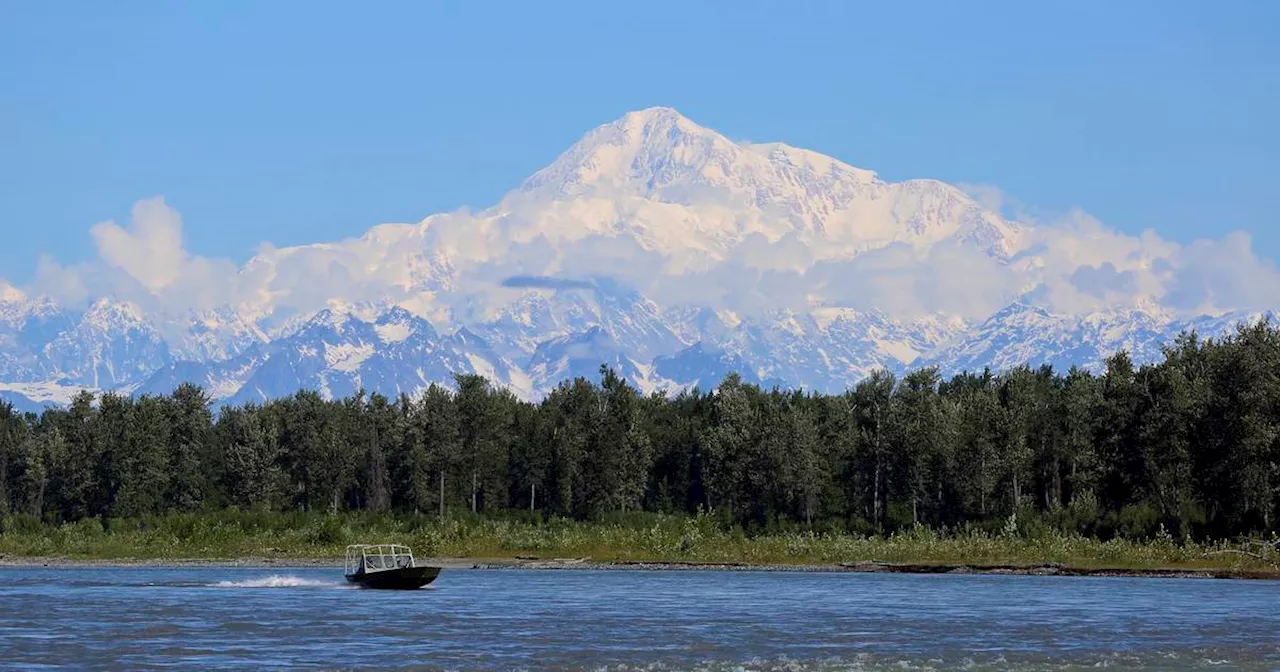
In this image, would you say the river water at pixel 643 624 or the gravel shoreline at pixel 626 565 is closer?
the river water at pixel 643 624

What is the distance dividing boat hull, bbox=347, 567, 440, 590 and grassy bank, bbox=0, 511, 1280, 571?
35037 mm

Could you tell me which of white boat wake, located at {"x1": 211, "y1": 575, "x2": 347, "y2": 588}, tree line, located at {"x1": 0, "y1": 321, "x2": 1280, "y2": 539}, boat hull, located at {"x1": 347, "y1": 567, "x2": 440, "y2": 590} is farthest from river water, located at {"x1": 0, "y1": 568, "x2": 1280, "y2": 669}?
tree line, located at {"x1": 0, "y1": 321, "x2": 1280, "y2": 539}

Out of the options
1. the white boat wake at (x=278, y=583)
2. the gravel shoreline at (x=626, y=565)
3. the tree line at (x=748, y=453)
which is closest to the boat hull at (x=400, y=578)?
the white boat wake at (x=278, y=583)

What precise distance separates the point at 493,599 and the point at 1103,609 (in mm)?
28912

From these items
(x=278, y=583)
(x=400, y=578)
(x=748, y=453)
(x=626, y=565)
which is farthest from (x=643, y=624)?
(x=748, y=453)

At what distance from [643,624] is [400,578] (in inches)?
1234

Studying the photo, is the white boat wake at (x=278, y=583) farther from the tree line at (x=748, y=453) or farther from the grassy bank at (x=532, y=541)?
the tree line at (x=748, y=453)

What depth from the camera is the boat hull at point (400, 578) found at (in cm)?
9931

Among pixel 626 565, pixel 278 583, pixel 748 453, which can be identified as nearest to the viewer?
pixel 278 583

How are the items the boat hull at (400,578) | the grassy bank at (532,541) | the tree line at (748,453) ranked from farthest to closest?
the grassy bank at (532,541)
the tree line at (748,453)
the boat hull at (400,578)

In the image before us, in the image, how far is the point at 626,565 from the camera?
431 feet

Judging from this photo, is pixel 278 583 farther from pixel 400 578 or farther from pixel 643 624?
pixel 643 624

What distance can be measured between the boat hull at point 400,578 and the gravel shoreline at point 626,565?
91.1ft

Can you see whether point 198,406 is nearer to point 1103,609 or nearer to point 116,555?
point 116,555
